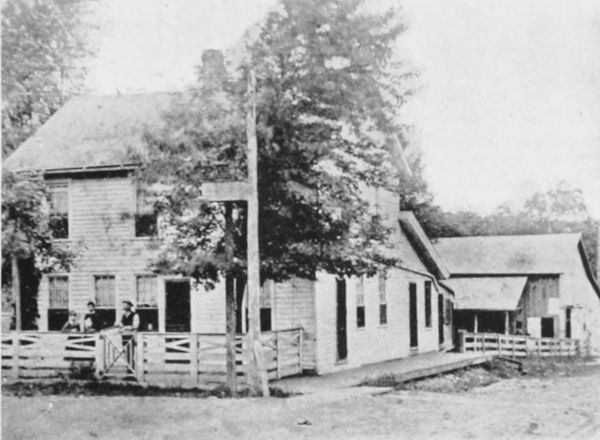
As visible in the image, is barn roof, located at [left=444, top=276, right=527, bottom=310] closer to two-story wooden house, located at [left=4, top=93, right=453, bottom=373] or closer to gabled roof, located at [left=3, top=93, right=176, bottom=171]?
two-story wooden house, located at [left=4, top=93, right=453, bottom=373]

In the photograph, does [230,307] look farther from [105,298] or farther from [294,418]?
[105,298]

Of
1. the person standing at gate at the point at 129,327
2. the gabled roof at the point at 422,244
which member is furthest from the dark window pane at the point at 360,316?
the person standing at gate at the point at 129,327

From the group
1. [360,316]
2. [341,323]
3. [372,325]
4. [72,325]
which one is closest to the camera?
[72,325]

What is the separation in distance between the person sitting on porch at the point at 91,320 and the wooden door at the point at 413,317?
32.4 feet

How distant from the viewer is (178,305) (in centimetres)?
2011

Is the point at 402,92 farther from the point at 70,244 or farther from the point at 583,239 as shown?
the point at 583,239

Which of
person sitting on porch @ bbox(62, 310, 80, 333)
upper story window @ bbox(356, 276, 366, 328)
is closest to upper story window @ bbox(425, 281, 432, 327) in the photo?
upper story window @ bbox(356, 276, 366, 328)

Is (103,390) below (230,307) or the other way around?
below

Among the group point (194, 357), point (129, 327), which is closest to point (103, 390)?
point (194, 357)

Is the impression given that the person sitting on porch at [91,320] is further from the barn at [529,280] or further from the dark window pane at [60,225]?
the barn at [529,280]

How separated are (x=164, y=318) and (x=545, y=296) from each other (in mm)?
15575

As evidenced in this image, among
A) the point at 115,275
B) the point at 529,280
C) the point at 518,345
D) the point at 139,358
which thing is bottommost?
the point at 518,345

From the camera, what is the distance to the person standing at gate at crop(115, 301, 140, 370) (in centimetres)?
1731

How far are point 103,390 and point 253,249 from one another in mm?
3989
